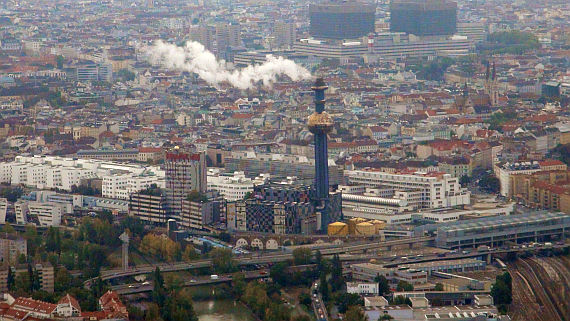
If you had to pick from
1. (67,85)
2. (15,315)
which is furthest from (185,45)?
(15,315)

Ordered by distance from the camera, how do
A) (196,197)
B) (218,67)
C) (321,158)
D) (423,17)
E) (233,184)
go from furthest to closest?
1. (423,17)
2. (218,67)
3. (233,184)
4. (196,197)
5. (321,158)

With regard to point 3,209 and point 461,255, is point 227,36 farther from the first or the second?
point 461,255

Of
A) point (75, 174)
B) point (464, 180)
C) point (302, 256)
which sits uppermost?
point (302, 256)

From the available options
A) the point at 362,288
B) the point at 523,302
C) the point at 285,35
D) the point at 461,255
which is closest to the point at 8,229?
the point at 461,255

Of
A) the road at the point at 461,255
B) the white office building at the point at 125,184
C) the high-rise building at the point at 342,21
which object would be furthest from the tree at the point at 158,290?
the high-rise building at the point at 342,21

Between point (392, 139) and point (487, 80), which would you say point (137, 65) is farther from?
point (392, 139)

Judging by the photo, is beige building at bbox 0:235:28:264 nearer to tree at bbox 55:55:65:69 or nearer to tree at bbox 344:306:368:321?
tree at bbox 344:306:368:321
